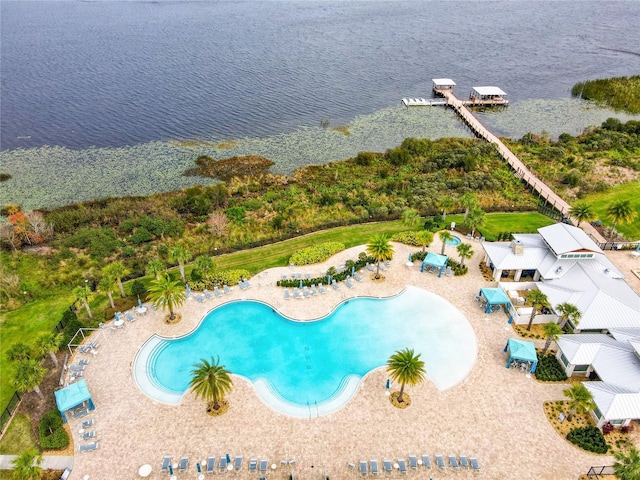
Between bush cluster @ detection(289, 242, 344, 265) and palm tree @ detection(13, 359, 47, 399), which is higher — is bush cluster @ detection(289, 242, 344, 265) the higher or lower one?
the lower one

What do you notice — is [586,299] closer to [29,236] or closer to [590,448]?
[590,448]

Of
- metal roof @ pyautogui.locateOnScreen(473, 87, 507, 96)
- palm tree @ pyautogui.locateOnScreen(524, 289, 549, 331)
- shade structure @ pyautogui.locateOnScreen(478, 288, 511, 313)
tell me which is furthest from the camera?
metal roof @ pyautogui.locateOnScreen(473, 87, 507, 96)

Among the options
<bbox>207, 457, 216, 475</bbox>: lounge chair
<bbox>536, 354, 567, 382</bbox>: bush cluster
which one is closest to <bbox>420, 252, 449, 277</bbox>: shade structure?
<bbox>536, 354, 567, 382</bbox>: bush cluster

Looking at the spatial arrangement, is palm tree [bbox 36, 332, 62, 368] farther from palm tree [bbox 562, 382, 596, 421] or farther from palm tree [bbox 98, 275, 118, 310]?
palm tree [bbox 562, 382, 596, 421]

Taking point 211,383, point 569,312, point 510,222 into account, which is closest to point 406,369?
point 211,383

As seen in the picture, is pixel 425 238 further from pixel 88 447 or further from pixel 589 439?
pixel 88 447

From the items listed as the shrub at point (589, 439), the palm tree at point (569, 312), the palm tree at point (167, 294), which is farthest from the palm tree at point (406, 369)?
the palm tree at point (167, 294)
